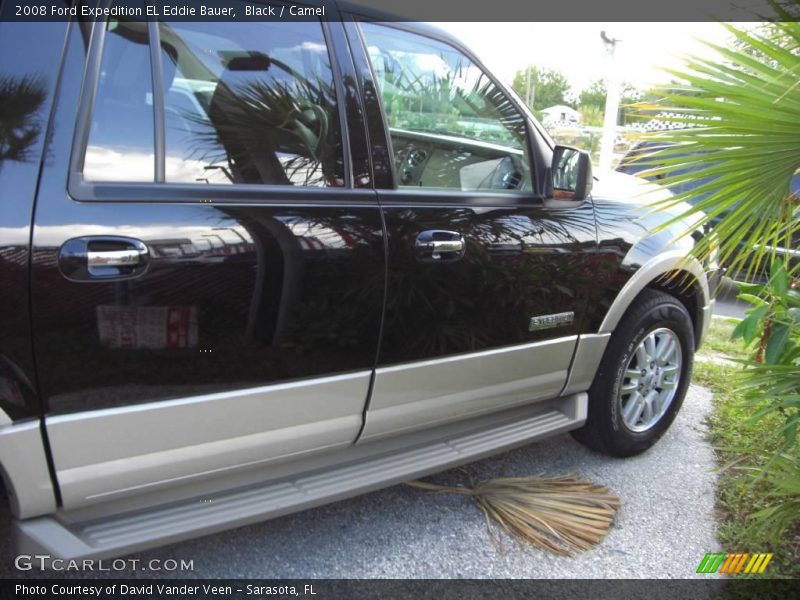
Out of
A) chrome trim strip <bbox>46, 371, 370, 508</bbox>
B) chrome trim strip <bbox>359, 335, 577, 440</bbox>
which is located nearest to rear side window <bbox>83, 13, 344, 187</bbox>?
chrome trim strip <bbox>46, 371, 370, 508</bbox>

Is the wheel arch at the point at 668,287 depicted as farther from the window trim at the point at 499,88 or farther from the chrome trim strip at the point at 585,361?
the window trim at the point at 499,88

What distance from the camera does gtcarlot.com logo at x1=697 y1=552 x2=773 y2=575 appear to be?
8.61 ft

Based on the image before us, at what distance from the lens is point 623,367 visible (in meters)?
3.20

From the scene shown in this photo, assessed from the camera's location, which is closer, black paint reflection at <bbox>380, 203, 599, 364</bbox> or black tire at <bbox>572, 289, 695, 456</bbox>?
black paint reflection at <bbox>380, 203, 599, 364</bbox>

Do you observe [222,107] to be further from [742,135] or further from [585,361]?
[585,361]

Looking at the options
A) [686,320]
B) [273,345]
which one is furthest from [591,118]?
[273,345]

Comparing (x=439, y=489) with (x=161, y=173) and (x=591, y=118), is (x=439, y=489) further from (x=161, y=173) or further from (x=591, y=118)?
(x=591, y=118)

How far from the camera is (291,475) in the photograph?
2314mm

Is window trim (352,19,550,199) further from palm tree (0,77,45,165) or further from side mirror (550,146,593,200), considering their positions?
palm tree (0,77,45,165)

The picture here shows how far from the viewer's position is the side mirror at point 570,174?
2.77m

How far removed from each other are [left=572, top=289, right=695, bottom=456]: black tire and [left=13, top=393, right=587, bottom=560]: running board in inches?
11.2

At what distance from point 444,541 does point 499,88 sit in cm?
185

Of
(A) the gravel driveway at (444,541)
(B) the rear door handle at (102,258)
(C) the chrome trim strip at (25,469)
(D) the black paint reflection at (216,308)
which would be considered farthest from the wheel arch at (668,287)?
(C) the chrome trim strip at (25,469)

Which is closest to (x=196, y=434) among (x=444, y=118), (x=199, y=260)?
(x=199, y=260)
